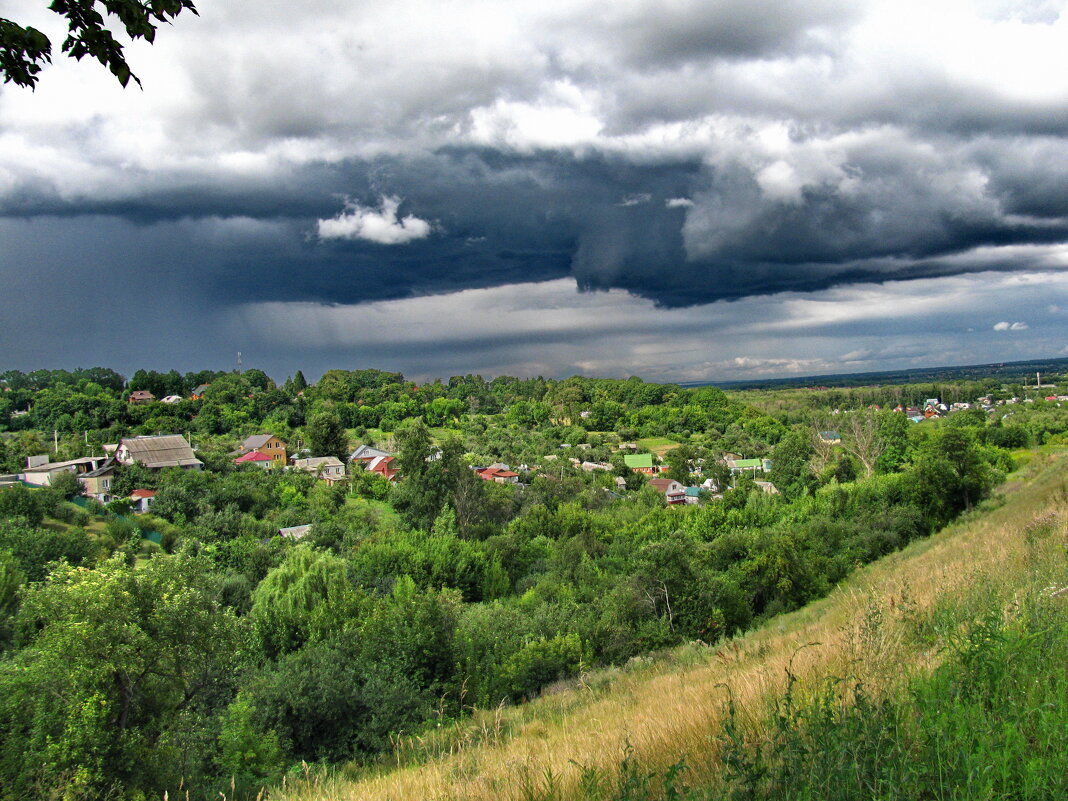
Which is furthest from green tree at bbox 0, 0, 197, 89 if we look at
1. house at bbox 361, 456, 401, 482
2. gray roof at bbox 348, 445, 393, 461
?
gray roof at bbox 348, 445, 393, 461

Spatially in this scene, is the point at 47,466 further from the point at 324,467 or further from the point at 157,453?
the point at 324,467

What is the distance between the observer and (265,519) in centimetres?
4316

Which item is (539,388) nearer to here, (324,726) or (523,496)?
(523,496)

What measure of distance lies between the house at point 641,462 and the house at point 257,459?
41.1m

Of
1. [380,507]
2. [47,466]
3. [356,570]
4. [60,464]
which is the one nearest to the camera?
[356,570]

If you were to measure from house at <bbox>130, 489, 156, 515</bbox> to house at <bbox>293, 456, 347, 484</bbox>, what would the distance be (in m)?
14.9

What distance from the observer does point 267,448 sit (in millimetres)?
66312

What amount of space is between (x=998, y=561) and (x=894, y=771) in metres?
6.42

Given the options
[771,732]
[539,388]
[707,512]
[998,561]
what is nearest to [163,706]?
[771,732]

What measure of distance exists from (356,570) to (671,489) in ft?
128

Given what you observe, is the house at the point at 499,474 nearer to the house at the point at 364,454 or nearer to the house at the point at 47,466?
the house at the point at 364,454

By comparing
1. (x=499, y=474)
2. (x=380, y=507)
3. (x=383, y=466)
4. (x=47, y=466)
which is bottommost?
(x=380, y=507)

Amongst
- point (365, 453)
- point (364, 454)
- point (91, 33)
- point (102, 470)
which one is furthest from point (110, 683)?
point (365, 453)

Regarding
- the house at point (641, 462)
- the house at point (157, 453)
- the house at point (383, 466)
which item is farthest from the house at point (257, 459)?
the house at point (641, 462)
